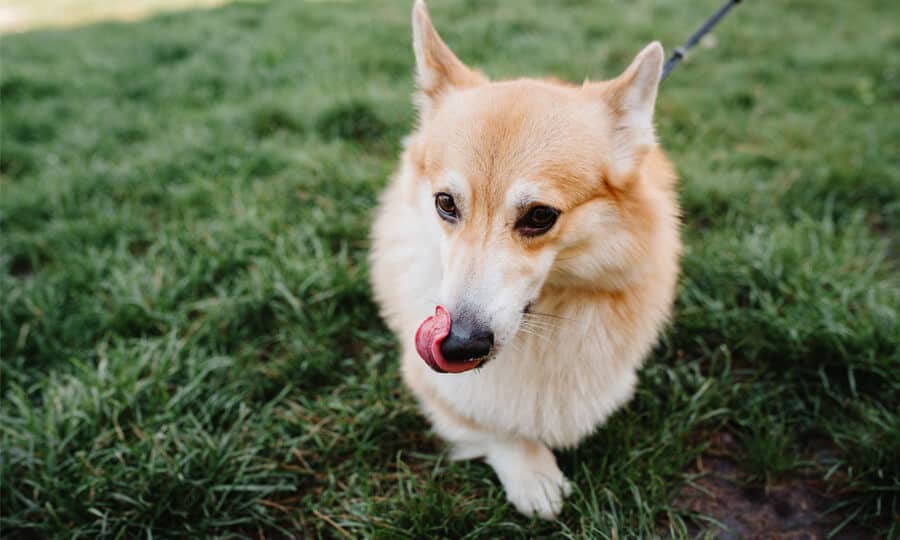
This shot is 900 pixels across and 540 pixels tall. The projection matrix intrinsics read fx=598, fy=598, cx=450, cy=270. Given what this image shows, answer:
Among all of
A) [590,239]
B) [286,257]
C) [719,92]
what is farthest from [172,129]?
[719,92]

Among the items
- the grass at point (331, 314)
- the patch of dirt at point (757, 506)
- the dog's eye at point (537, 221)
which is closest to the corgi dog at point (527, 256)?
the dog's eye at point (537, 221)

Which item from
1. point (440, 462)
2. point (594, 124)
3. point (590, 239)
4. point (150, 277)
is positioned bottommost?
point (440, 462)

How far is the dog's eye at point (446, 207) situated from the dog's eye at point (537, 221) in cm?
22

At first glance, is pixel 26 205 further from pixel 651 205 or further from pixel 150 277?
pixel 651 205

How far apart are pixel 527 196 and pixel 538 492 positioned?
104cm

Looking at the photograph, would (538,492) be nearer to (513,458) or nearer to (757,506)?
(513,458)

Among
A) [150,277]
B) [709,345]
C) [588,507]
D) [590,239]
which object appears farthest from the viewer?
[150,277]

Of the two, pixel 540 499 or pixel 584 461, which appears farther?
pixel 584 461

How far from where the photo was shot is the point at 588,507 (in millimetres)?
1970

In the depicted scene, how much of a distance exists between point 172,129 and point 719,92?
4.12 metres

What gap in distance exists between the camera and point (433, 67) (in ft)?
6.88

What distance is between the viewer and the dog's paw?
203 centimetres

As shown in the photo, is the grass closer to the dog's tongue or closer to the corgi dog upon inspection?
the corgi dog

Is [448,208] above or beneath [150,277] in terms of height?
above
